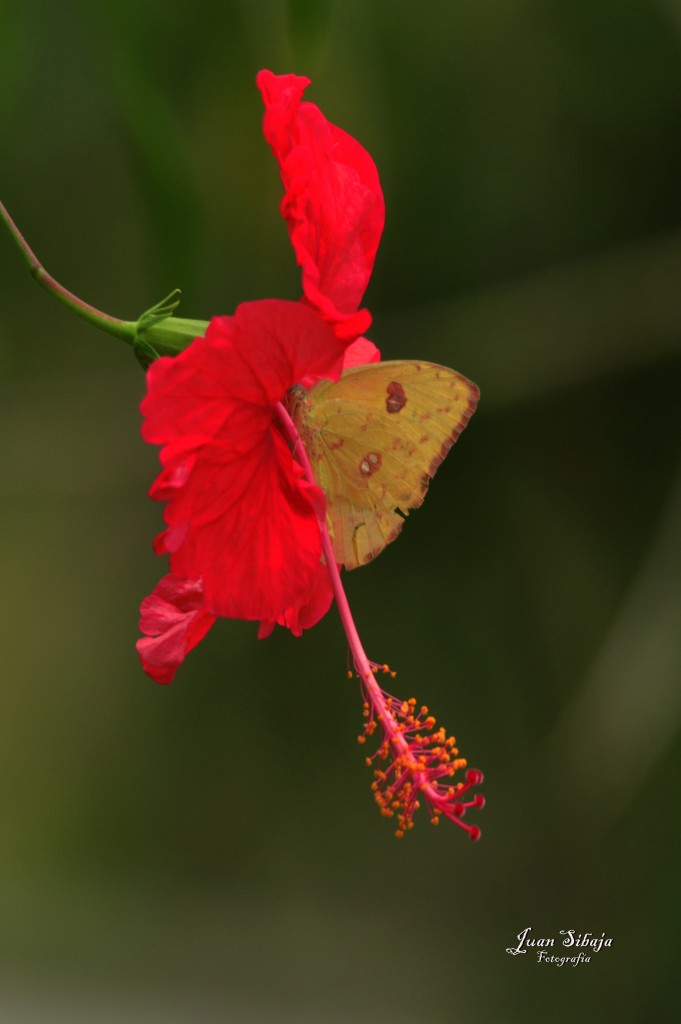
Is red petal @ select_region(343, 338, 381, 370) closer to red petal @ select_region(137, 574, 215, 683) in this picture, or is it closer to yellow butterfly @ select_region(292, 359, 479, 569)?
yellow butterfly @ select_region(292, 359, 479, 569)

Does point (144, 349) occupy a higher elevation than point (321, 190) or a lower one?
lower

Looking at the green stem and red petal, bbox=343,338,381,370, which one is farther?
red petal, bbox=343,338,381,370

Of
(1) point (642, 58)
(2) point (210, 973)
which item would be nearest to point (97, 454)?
(2) point (210, 973)

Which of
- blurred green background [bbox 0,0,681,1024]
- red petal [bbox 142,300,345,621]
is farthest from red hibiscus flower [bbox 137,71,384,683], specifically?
blurred green background [bbox 0,0,681,1024]

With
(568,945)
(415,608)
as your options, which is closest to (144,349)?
(415,608)

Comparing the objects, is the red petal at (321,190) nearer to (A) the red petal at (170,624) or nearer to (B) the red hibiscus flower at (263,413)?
(B) the red hibiscus flower at (263,413)

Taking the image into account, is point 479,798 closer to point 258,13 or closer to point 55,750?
point 258,13

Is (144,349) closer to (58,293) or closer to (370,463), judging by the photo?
(58,293)
